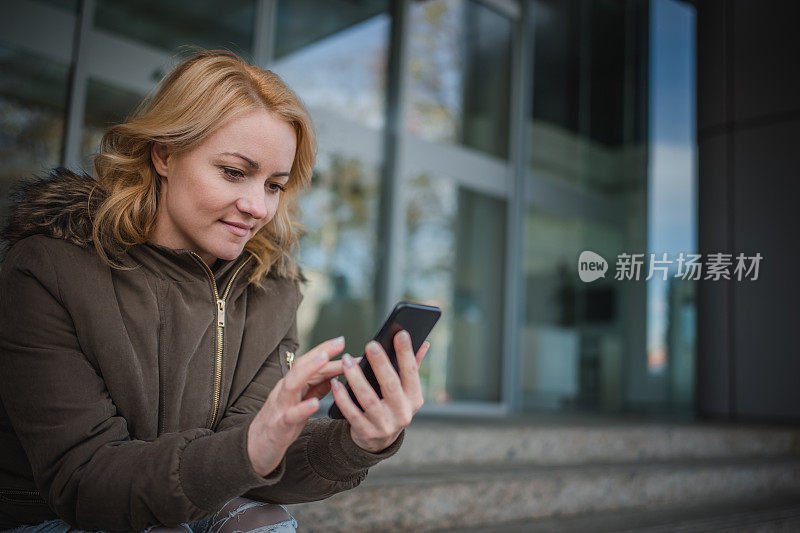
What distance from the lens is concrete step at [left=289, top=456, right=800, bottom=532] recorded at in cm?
259

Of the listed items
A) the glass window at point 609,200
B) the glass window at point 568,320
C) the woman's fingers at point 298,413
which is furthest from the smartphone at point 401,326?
the glass window at point 609,200

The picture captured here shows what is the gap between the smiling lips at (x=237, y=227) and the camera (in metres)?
1.38

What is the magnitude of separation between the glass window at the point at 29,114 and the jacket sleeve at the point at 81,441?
2.98 meters

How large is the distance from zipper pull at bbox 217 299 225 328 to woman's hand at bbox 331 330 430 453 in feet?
1.37

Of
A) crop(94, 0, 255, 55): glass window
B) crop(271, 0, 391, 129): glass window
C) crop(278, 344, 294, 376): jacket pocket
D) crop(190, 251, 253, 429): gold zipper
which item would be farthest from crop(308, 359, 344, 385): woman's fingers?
crop(271, 0, 391, 129): glass window

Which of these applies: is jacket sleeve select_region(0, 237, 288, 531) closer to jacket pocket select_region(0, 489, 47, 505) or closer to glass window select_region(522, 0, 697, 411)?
jacket pocket select_region(0, 489, 47, 505)

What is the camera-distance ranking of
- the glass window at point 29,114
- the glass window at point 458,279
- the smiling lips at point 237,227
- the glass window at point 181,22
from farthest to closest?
the glass window at point 458,279, the glass window at point 181,22, the glass window at point 29,114, the smiling lips at point 237,227

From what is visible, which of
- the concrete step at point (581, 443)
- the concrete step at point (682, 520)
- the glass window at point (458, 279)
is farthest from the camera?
the glass window at point (458, 279)

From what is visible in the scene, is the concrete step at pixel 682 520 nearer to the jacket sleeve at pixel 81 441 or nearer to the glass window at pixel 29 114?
the jacket sleeve at pixel 81 441

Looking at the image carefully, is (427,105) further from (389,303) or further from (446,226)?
(389,303)

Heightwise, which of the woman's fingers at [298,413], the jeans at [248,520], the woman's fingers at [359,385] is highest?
the woman's fingers at [359,385]

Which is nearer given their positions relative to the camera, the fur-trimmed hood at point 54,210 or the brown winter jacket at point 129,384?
the brown winter jacket at point 129,384

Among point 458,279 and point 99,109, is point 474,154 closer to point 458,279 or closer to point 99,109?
point 458,279

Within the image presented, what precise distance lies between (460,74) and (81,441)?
216 inches
